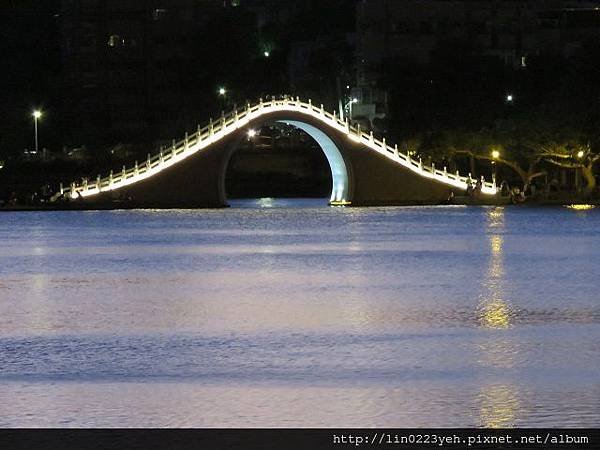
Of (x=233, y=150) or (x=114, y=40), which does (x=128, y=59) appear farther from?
(x=233, y=150)

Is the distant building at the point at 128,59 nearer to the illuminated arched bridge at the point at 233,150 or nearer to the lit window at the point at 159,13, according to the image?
the lit window at the point at 159,13

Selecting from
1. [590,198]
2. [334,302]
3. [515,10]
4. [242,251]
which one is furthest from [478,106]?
[334,302]

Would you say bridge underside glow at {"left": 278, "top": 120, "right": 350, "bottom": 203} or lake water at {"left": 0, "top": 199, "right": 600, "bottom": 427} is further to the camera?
bridge underside glow at {"left": 278, "top": 120, "right": 350, "bottom": 203}

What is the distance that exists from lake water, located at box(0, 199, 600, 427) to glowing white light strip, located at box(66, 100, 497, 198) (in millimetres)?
22928

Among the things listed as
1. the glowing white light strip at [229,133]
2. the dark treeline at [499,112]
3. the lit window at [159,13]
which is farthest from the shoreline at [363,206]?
the lit window at [159,13]

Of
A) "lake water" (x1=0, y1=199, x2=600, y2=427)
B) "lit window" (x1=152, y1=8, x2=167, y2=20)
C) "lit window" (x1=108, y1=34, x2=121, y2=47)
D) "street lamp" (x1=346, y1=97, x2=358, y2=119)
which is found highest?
"lit window" (x1=152, y1=8, x2=167, y2=20)

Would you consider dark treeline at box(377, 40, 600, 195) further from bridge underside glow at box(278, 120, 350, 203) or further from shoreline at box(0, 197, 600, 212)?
bridge underside glow at box(278, 120, 350, 203)

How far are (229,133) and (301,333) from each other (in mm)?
45757

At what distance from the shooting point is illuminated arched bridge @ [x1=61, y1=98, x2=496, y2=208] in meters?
64.2

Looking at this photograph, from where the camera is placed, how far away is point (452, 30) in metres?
95.2

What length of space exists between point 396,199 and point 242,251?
3069 centimetres

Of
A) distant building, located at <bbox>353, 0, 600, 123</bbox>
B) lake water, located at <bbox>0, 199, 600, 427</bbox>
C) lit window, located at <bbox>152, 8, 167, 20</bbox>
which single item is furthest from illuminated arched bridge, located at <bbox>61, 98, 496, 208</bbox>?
lit window, located at <bbox>152, 8, 167, 20</bbox>

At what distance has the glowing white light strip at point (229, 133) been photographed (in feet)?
210

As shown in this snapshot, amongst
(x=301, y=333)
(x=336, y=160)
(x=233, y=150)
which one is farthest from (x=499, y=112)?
(x=301, y=333)
